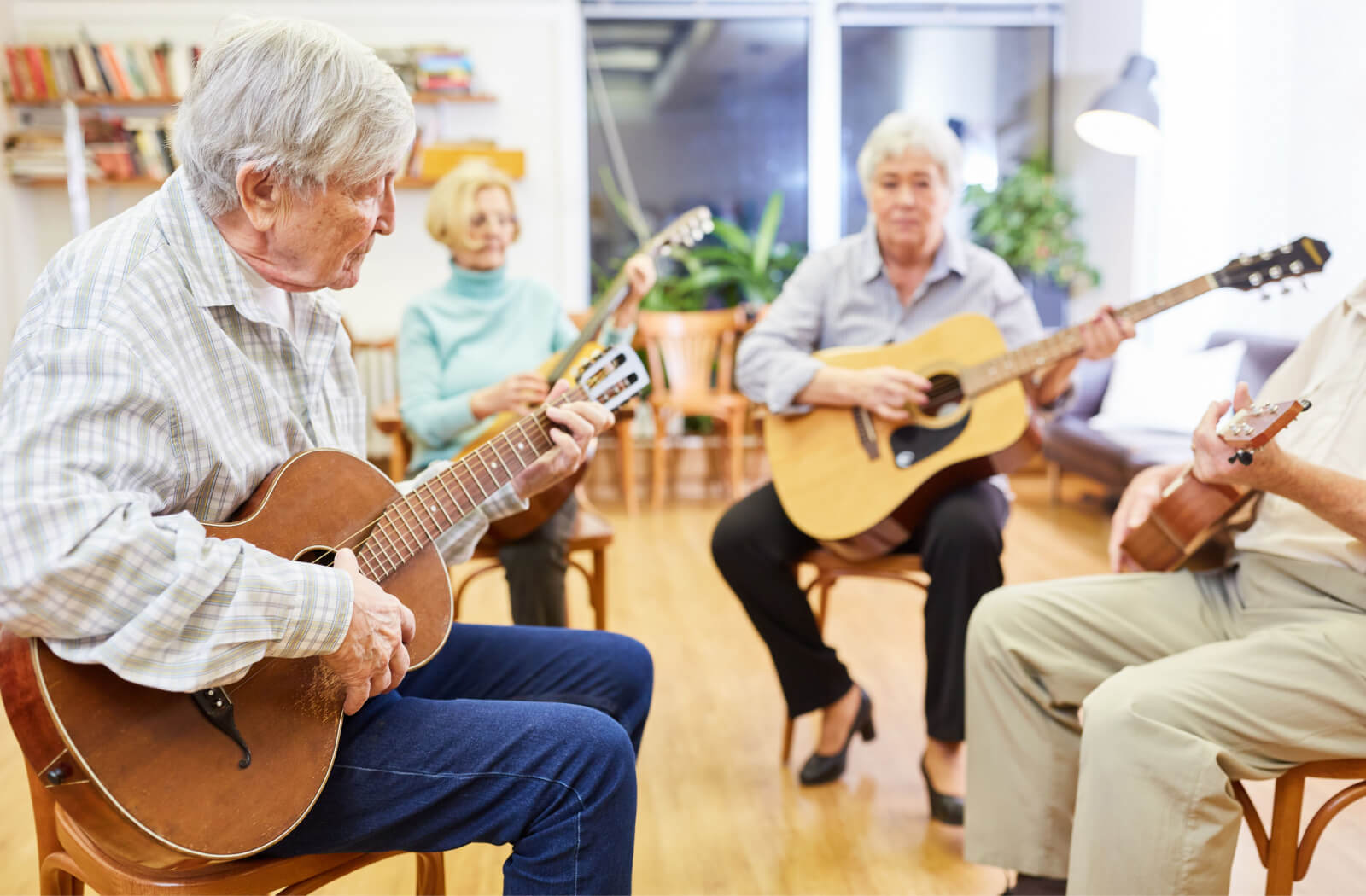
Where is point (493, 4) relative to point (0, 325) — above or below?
above

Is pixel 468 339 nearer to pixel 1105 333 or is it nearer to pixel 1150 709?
pixel 1105 333

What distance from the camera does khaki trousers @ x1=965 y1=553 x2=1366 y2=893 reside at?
4.26 ft

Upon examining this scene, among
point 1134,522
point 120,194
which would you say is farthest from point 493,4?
point 1134,522

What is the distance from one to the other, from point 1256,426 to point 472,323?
1799 millimetres

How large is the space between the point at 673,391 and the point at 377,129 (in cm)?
389

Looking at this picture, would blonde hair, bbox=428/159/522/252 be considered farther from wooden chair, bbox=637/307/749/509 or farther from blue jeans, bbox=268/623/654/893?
wooden chair, bbox=637/307/749/509

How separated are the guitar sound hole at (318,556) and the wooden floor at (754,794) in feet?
2.83

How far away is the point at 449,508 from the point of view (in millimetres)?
1347

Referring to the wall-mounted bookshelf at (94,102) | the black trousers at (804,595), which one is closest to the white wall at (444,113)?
the wall-mounted bookshelf at (94,102)

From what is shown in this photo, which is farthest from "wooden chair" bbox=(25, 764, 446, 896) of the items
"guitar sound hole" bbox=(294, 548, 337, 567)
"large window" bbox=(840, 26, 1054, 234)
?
"large window" bbox=(840, 26, 1054, 234)

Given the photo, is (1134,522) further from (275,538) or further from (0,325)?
(0,325)

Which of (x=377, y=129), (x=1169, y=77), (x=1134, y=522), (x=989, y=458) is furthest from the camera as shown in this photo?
(x=1169, y=77)

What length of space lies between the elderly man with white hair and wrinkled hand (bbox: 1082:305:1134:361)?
50.4 inches

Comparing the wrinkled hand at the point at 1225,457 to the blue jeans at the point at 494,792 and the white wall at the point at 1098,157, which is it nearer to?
the blue jeans at the point at 494,792
